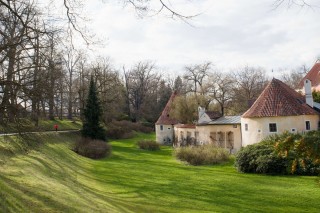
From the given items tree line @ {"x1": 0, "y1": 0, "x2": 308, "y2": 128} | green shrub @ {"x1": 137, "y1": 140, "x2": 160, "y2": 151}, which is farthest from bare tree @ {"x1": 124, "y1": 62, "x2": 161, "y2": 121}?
green shrub @ {"x1": 137, "y1": 140, "x2": 160, "y2": 151}

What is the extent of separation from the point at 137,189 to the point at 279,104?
1565 cm

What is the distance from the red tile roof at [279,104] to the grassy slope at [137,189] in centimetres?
688

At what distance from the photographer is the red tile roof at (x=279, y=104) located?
27798mm

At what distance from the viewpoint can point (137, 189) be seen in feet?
58.0

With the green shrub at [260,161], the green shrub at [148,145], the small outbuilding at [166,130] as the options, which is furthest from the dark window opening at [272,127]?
the small outbuilding at [166,130]

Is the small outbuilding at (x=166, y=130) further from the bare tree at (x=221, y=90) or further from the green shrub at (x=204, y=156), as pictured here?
the green shrub at (x=204, y=156)

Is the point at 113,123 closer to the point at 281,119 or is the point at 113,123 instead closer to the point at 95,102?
the point at 95,102

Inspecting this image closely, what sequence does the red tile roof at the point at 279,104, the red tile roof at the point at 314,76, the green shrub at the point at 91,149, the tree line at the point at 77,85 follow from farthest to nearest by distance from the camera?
the red tile roof at the point at 314,76, the green shrub at the point at 91,149, the red tile roof at the point at 279,104, the tree line at the point at 77,85

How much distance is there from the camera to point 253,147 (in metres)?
23.8

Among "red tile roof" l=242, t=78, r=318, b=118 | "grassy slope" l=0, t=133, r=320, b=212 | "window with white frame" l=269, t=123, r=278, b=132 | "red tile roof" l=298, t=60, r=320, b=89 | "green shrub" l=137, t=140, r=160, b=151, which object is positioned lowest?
"grassy slope" l=0, t=133, r=320, b=212

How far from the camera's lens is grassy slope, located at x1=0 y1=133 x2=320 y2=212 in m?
12.2

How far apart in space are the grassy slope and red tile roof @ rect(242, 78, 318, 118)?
6.88 metres

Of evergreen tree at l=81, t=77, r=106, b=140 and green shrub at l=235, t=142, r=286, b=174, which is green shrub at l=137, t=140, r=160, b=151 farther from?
green shrub at l=235, t=142, r=286, b=174

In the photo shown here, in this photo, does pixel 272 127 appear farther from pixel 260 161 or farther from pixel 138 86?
pixel 138 86
